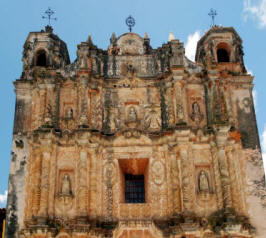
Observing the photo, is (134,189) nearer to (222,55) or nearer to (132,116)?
(132,116)

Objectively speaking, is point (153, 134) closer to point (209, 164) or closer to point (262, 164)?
point (209, 164)

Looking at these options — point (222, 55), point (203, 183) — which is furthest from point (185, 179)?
point (222, 55)

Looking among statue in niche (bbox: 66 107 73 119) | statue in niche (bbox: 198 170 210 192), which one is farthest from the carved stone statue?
statue in niche (bbox: 198 170 210 192)

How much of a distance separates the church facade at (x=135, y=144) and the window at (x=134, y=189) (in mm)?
32

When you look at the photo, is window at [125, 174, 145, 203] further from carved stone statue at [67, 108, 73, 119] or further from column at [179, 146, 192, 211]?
carved stone statue at [67, 108, 73, 119]

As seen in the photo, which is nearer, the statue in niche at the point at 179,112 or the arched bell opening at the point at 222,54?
the statue in niche at the point at 179,112

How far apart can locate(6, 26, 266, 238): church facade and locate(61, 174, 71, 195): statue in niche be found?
31 millimetres

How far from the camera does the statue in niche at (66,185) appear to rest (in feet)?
42.4

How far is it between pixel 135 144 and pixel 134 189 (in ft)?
4.70

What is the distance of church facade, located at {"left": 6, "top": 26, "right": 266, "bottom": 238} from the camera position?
41.1ft

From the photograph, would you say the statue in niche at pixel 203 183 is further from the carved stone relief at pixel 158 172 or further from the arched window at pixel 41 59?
the arched window at pixel 41 59

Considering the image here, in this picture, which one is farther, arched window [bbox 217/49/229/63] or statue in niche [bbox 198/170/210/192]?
arched window [bbox 217/49/229/63]

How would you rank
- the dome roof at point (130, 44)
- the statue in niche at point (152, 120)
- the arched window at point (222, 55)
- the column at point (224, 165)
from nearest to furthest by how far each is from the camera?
1. the column at point (224, 165)
2. the statue in niche at point (152, 120)
3. the dome roof at point (130, 44)
4. the arched window at point (222, 55)

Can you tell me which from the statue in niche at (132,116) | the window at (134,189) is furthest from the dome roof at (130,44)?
the window at (134,189)
